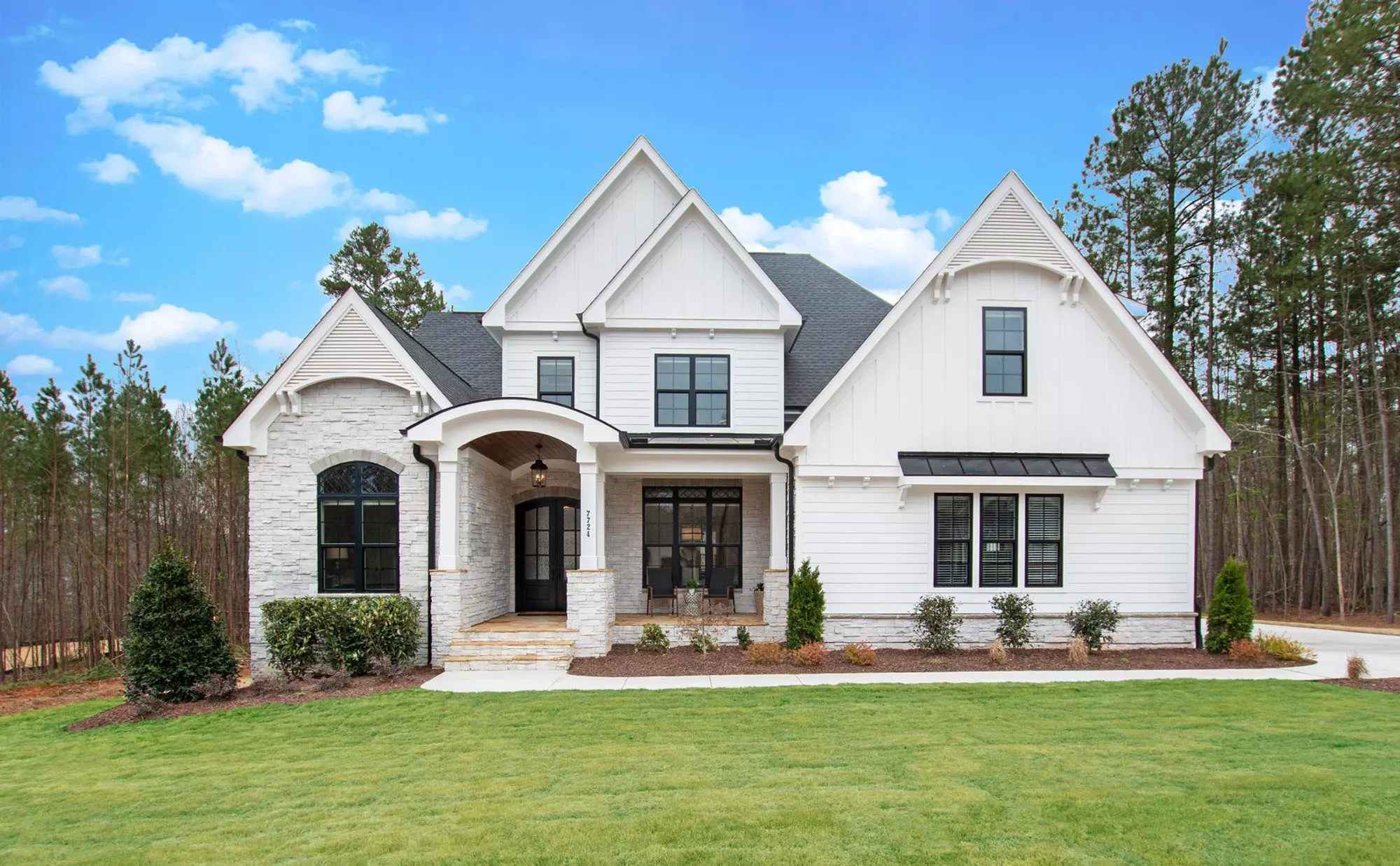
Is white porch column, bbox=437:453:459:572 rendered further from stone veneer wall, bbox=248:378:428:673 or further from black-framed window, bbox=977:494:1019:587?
black-framed window, bbox=977:494:1019:587

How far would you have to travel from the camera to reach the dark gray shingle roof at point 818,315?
15.7m

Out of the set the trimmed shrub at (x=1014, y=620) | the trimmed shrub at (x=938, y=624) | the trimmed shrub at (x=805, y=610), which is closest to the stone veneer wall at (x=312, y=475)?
the trimmed shrub at (x=805, y=610)

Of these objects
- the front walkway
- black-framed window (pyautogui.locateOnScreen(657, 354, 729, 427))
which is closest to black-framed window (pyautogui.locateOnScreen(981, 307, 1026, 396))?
black-framed window (pyautogui.locateOnScreen(657, 354, 729, 427))

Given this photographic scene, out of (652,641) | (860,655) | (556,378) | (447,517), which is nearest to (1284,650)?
(860,655)

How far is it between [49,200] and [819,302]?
16045 millimetres

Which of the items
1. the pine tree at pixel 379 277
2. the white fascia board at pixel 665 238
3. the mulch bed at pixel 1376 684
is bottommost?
the mulch bed at pixel 1376 684

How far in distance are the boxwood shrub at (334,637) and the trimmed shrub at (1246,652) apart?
12670 millimetres

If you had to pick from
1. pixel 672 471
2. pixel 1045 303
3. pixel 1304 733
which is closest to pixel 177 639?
pixel 672 471

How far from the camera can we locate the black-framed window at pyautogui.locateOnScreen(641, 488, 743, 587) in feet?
48.4

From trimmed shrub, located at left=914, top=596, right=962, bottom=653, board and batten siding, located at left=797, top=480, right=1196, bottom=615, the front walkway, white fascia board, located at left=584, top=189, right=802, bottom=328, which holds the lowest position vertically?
the front walkway

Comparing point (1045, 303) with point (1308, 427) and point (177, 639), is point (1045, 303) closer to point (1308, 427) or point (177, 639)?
point (177, 639)

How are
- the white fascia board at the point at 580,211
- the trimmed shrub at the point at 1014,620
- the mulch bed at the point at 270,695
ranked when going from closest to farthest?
the mulch bed at the point at 270,695
the trimmed shrub at the point at 1014,620
the white fascia board at the point at 580,211

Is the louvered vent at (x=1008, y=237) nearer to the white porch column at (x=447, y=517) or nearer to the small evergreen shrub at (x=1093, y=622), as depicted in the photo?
the small evergreen shrub at (x=1093, y=622)

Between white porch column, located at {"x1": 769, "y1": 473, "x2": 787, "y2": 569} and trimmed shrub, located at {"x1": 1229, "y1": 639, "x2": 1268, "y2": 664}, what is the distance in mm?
7000
